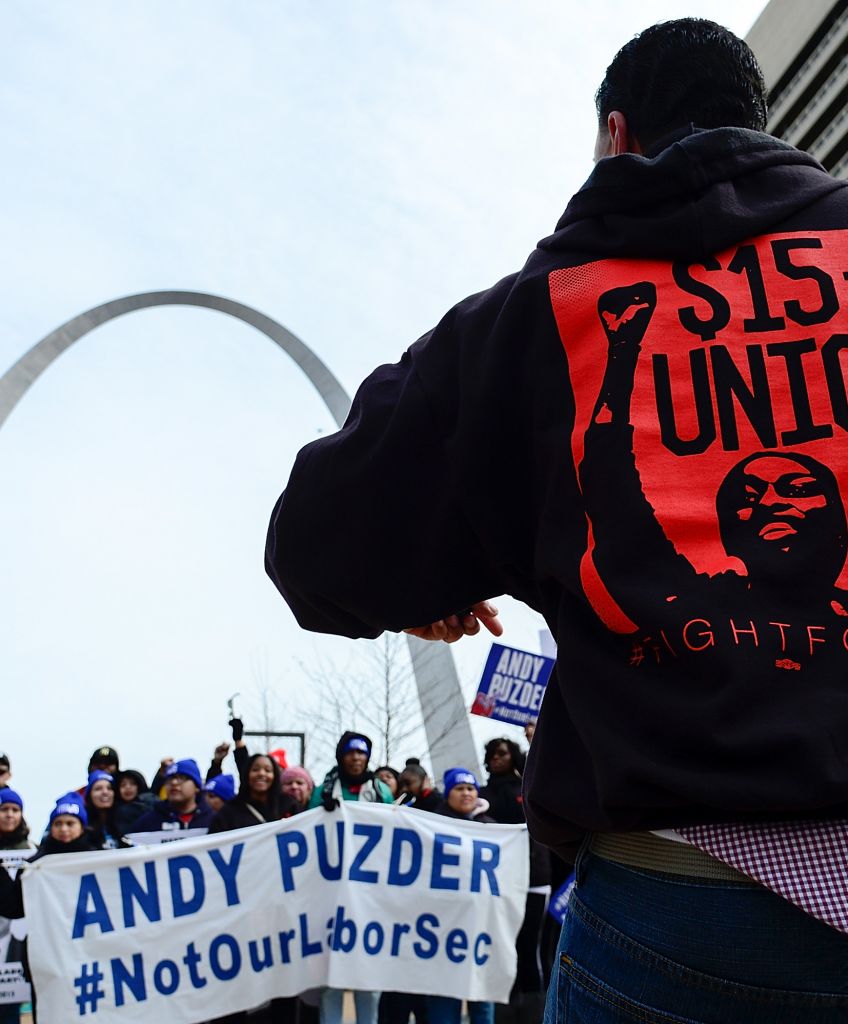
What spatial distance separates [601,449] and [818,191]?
0.45m

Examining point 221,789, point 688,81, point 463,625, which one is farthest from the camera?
point 221,789

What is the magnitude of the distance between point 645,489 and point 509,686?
1010 cm

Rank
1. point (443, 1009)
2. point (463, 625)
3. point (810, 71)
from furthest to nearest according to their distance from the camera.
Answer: point (810, 71)
point (443, 1009)
point (463, 625)

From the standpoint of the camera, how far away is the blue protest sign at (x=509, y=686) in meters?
11.1

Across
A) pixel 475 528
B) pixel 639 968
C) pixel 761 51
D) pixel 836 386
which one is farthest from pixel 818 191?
pixel 761 51

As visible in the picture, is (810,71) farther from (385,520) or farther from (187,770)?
(385,520)

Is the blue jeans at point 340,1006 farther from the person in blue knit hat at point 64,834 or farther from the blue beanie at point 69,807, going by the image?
the blue beanie at point 69,807

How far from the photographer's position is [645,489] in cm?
124

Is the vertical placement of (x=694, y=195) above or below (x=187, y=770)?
above

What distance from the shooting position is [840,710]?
3.62ft

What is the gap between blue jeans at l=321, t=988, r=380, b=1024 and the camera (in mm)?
7102

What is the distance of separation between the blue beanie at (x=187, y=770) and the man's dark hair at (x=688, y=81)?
8233 mm

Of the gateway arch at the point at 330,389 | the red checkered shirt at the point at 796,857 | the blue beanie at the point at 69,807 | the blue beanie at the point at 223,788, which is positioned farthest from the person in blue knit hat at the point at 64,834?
the gateway arch at the point at 330,389

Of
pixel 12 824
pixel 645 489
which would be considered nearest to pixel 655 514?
pixel 645 489
